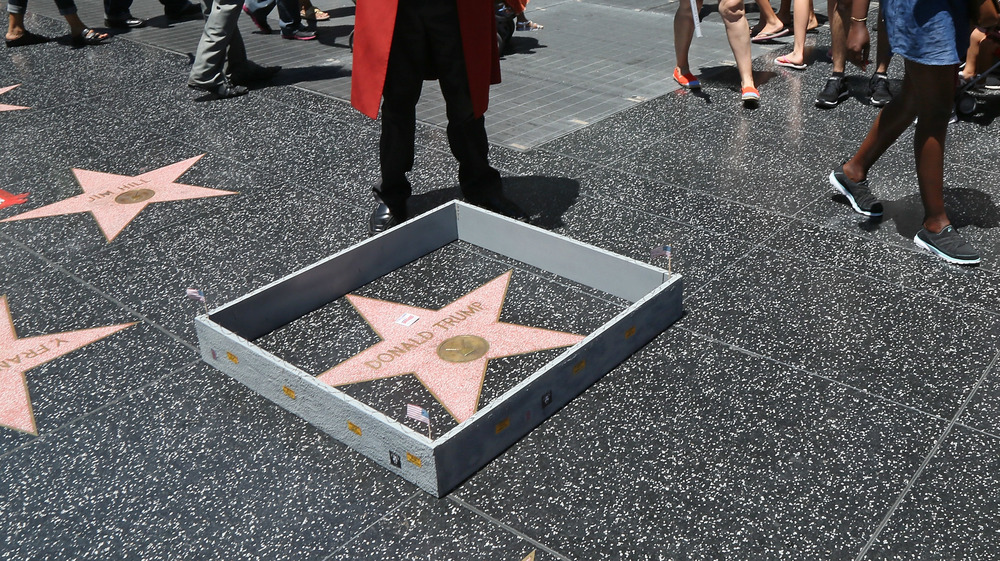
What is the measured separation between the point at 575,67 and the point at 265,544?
5.31 metres

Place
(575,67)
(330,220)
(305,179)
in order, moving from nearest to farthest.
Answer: (330,220) → (305,179) → (575,67)

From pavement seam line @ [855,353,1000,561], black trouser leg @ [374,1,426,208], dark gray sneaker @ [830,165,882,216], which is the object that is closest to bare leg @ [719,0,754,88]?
dark gray sneaker @ [830,165,882,216]

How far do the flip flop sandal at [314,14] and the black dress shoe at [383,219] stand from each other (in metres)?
4.99

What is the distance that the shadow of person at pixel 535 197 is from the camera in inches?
179

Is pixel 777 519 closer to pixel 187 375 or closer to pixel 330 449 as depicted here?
pixel 330 449

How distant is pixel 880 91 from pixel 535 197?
272 centimetres

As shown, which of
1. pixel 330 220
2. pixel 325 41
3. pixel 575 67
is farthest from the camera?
pixel 325 41

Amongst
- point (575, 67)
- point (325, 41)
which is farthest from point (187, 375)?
point (325, 41)

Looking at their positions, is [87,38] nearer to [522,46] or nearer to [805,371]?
[522,46]

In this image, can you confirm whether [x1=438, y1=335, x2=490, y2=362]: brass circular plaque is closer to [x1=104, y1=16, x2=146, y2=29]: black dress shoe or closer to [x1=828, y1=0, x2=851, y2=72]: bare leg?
[x1=828, y1=0, x2=851, y2=72]: bare leg

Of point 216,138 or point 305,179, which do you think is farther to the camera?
point 216,138

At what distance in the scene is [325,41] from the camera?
8352mm

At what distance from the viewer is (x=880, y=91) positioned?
19.6ft

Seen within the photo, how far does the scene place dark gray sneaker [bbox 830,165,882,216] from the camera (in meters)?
4.35
